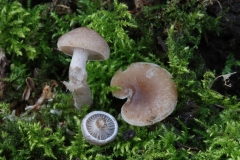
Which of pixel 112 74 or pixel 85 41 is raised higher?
pixel 85 41

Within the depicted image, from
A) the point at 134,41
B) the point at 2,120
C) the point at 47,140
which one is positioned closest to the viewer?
the point at 47,140

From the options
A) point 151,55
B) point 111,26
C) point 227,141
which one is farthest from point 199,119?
point 111,26

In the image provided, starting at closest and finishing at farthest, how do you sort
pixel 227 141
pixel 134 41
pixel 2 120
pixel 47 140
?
1. pixel 227 141
2. pixel 47 140
3. pixel 2 120
4. pixel 134 41

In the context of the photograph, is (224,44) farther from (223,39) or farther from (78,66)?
(78,66)

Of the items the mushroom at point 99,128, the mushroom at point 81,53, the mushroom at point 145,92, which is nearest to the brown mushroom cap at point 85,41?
the mushroom at point 81,53

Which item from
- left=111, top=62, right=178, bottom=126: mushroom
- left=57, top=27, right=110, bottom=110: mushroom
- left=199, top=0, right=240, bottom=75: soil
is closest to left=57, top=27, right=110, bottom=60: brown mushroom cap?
left=57, top=27, right=110, bottom=110: mushroom

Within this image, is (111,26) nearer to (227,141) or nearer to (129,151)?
(129,151)

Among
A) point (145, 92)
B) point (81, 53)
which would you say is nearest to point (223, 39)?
point (145, 92)

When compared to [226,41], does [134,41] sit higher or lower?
lower

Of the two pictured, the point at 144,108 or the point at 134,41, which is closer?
the point at 144,108
